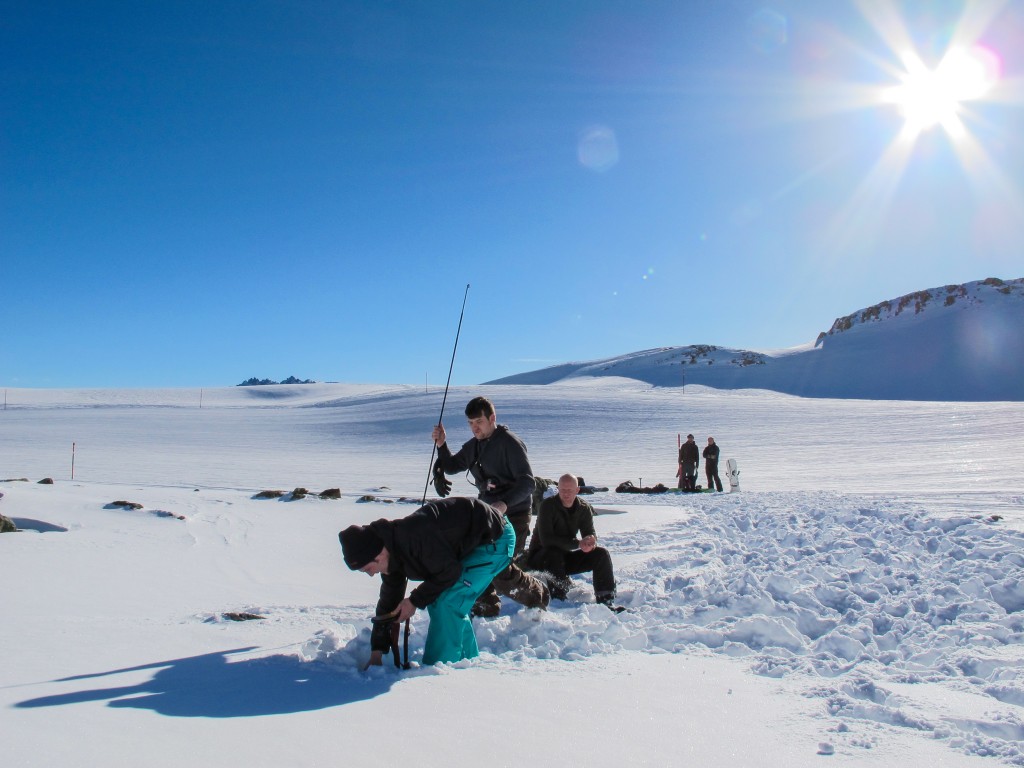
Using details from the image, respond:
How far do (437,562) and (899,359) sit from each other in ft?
373

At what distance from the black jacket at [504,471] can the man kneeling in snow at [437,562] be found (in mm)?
1010

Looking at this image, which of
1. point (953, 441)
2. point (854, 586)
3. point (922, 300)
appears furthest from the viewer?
point (922, 300)

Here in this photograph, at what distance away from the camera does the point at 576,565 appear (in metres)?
5.89

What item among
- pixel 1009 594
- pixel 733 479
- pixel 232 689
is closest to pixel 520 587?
pixel 232 689

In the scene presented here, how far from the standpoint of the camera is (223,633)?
4656 millimetres

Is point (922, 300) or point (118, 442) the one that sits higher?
point (922, 300)

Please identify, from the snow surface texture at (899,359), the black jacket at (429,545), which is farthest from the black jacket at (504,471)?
the snow surface texture at (899,359)

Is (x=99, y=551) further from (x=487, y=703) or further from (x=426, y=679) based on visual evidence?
(x=487, y=703)

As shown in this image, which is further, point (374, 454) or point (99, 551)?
point (374, 454)

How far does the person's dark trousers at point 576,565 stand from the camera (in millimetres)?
5699

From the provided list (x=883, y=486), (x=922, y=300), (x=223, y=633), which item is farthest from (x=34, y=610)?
(x=922, y=300)

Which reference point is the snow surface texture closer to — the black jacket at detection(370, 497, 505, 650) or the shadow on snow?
the black jacket at detection(370, 497, 505, 650)

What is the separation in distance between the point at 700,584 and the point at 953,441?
30.9m

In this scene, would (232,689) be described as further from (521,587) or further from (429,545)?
(521,587)
